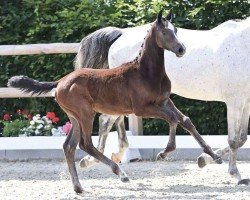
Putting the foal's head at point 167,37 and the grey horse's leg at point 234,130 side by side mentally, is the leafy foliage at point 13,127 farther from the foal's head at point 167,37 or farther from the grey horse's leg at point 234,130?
the foal's head at point 167,37

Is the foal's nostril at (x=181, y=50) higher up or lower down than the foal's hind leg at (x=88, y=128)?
higher up

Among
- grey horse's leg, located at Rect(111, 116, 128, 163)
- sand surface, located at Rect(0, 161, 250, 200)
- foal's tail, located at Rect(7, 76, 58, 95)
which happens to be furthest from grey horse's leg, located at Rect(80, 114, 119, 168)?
foal's tail, located at Rect(7, 76, 58, 95)

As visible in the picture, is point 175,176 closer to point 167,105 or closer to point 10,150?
point 167,105

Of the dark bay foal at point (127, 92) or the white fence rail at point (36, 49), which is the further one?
the white fence rail at point (36, 49)

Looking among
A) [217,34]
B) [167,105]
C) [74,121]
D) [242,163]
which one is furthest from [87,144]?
[242,163]

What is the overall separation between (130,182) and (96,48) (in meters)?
1.74

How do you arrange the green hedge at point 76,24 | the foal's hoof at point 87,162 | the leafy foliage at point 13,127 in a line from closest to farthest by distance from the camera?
the foal's hoof at point 87,162
the green hedge at point 76,24
the leafy foliage at point 13,127

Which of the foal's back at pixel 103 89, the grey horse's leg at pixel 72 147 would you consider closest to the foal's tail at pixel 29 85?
the foal's back at pixel 103 89

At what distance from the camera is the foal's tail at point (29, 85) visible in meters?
7.35

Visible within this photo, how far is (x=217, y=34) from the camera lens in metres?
8.42

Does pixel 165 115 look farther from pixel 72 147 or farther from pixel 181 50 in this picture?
pixel 72 147

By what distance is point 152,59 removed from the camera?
714 centimetres

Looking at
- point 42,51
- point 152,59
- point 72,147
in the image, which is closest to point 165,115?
point 152,59

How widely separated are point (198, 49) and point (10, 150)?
3301 mm
